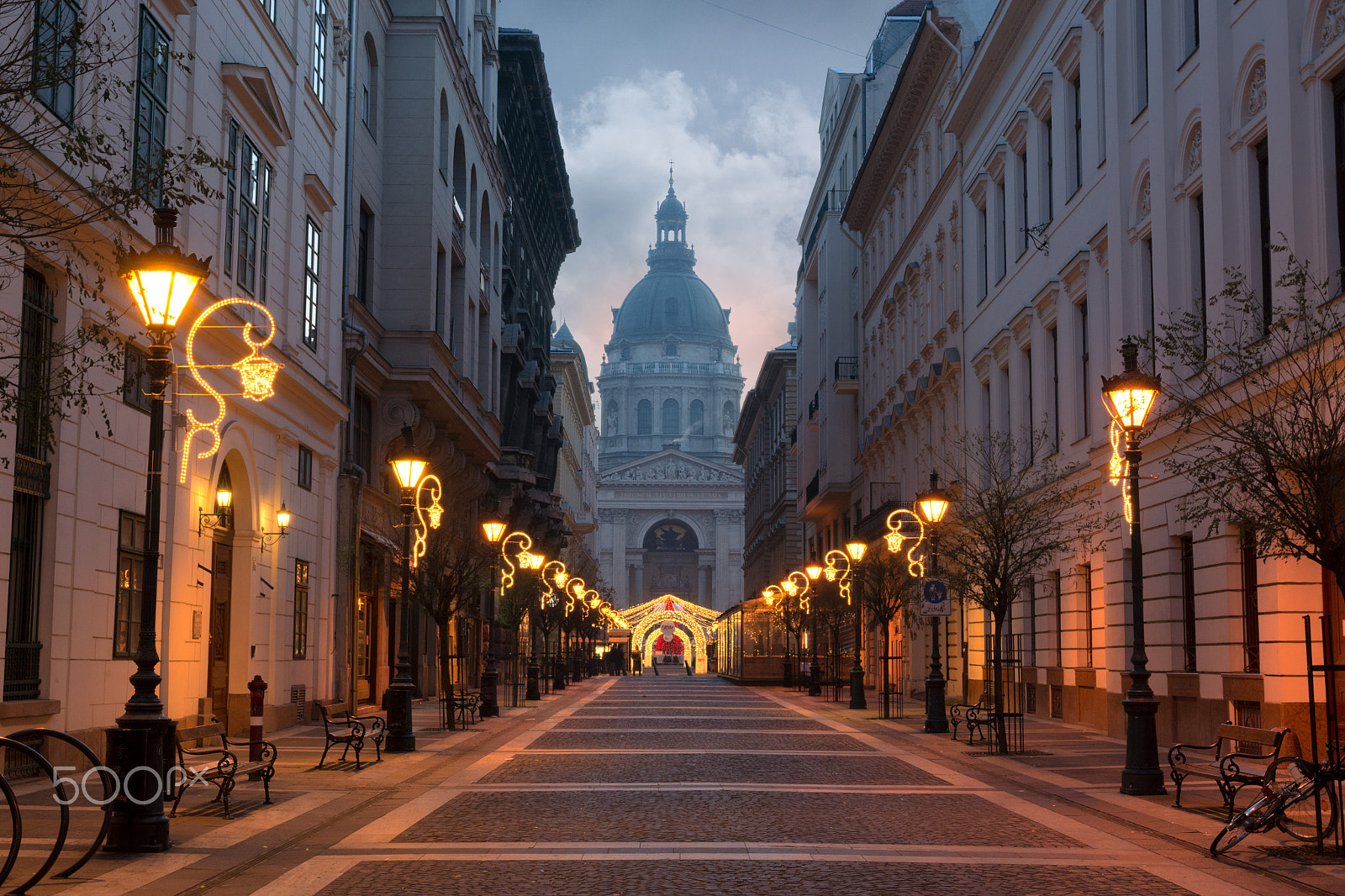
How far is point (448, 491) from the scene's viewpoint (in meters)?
40.6

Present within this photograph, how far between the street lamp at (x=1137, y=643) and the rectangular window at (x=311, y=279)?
51.4 feet

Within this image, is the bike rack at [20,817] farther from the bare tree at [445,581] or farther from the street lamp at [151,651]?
the bare tree at [445,581]

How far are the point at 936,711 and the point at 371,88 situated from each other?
1900 cm

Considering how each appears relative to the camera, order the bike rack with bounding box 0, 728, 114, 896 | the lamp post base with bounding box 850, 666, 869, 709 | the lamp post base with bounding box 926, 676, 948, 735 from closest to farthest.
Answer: the bike rack with bounding box 0, 728, 114, 896, the lamp post base with bounding box 926, 676, 948, 735, the lamp post base with bounding box 850, 666, 869, 709

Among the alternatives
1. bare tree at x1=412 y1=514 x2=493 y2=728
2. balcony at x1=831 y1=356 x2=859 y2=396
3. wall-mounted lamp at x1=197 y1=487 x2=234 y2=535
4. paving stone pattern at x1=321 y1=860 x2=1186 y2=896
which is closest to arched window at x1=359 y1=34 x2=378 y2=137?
bare tree at x1=412 y1=514 x2=493 y2=728

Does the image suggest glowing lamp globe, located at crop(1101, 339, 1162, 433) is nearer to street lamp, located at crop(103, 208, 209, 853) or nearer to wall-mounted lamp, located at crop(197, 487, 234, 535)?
street lamp, located at crop(103, 208, 209, 853)

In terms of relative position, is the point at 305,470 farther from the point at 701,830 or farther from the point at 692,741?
the point at 701,830

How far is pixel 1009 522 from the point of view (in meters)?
23.9

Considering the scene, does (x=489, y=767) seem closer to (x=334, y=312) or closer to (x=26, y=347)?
(x=26, y=347)

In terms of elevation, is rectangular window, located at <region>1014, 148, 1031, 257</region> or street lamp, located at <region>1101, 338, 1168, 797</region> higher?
rectangular window, located at <region>1014, 148, 1031, 257</region>

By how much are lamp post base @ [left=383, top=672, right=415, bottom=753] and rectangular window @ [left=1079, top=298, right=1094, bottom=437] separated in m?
13.4

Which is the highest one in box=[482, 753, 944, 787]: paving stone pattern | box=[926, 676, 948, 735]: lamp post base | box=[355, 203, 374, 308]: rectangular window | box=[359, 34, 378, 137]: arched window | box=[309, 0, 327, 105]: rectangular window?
box=[359, 34, 378, 137]: arched window

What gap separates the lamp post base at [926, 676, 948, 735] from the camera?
26703 mm

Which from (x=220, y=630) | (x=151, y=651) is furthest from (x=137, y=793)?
(x=220, y=630)
